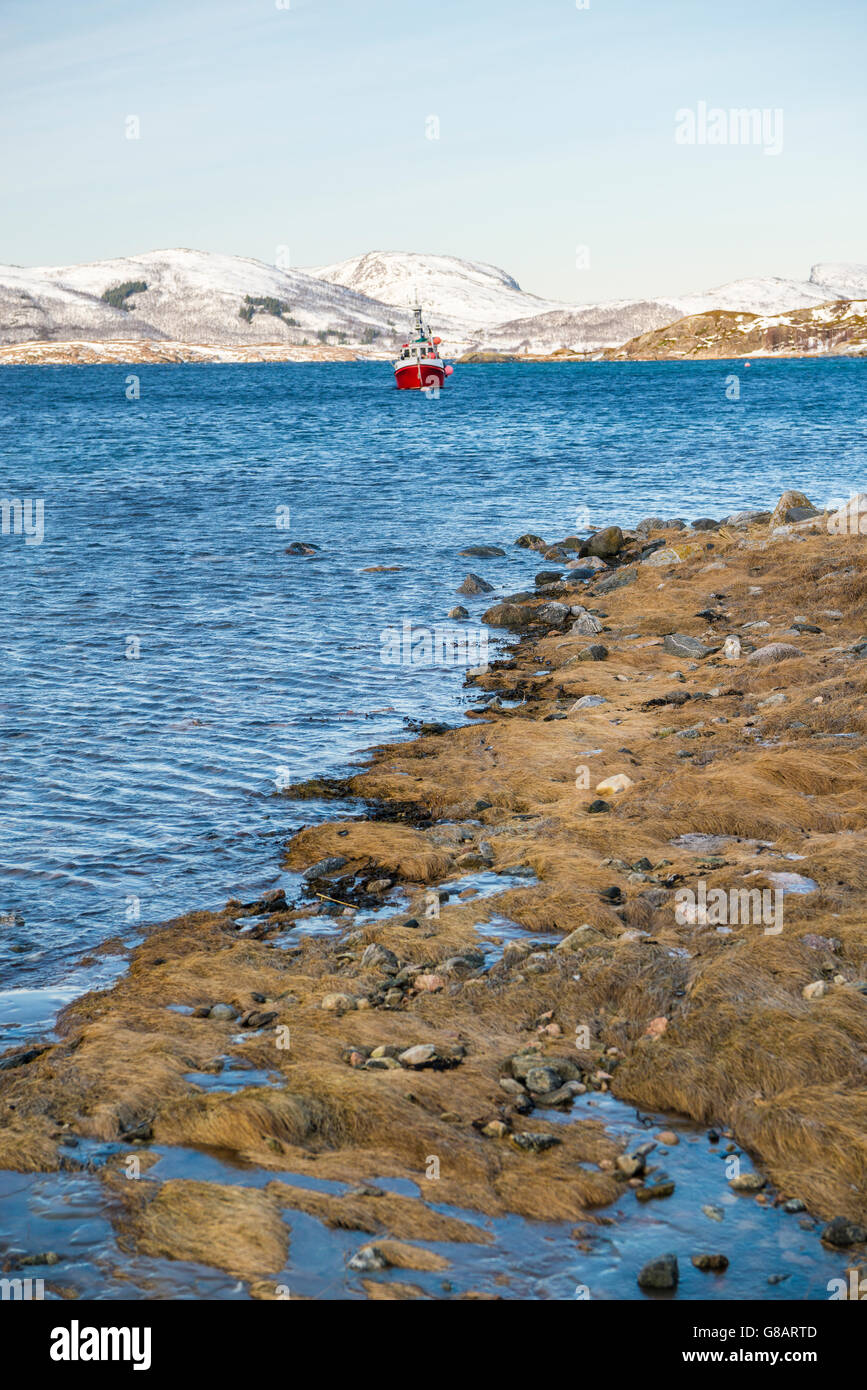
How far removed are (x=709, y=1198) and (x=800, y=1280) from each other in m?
0.78

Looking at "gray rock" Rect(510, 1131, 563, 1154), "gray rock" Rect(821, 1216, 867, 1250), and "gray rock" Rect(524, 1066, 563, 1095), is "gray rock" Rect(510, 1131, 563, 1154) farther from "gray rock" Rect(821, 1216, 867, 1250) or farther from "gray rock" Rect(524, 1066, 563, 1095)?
"gray rock" Rect(821, 1216, 867, 1250)

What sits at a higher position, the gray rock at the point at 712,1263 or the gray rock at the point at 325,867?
the gray rock at the point at 325,867

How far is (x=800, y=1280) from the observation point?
5.91 metres

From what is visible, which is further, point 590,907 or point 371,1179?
point 590,907

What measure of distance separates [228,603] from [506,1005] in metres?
19.2

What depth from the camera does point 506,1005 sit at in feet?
28.9

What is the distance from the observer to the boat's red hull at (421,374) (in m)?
121

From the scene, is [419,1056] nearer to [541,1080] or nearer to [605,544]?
[541,1080]

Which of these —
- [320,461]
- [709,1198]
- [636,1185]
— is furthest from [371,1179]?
[320,461]

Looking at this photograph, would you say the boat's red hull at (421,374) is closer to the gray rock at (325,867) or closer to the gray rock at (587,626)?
the gray rock at (587,626)

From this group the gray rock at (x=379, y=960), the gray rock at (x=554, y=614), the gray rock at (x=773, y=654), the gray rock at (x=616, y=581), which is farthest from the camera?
the gray rock at (x=616, y=581)

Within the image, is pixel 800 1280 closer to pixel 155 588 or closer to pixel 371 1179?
pixel 371 1179

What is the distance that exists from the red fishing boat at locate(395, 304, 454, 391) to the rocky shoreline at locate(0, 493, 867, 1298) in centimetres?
11075

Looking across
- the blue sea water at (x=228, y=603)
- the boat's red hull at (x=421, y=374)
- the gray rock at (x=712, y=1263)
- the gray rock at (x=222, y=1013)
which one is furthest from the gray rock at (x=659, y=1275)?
the boat's red hull at (x=421, y=374)
